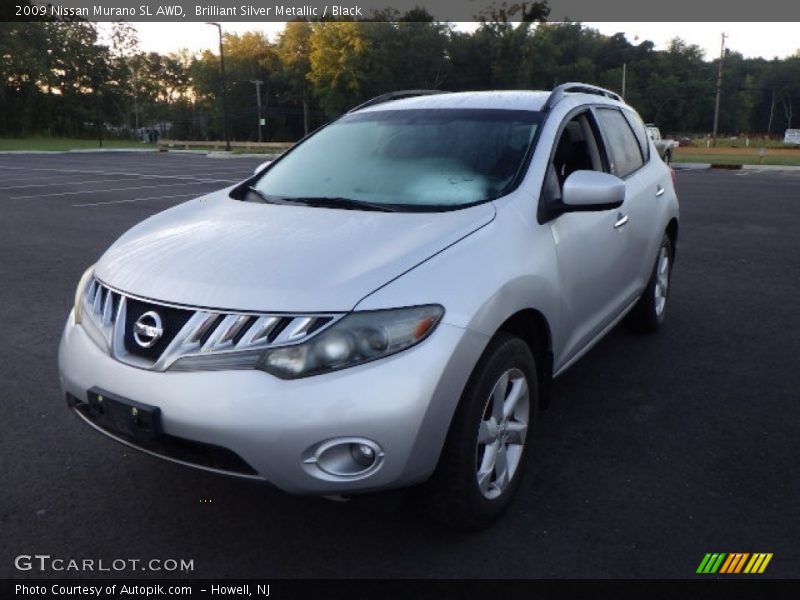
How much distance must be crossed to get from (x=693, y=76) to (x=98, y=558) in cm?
9313

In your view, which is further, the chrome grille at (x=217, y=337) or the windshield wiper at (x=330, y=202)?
the windshield wiper at (x=330, y=202)

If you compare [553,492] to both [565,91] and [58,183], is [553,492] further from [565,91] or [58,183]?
[58,183]

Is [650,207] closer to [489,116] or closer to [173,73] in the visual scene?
[489,116]

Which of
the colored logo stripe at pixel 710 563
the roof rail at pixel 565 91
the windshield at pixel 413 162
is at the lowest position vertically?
the colored logo stripe at pixel 710 563

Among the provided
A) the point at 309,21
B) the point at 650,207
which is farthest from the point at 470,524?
the point at 309,21

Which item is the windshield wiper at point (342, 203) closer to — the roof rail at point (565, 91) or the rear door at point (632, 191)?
the roof rail at point (565, 91)

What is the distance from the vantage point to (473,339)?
95.0 inches

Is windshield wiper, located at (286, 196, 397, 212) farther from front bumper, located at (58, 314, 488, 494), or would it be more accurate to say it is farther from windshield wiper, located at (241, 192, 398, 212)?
front bumper, located at (58, 314, 488, 494)

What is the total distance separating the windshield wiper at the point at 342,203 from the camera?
3.10 m

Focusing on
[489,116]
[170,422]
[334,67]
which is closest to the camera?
[170,422]

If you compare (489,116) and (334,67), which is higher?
(334,67)

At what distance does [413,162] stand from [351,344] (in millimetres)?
1453

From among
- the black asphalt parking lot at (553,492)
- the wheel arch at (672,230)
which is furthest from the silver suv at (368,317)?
the wheel arch at (672,230)

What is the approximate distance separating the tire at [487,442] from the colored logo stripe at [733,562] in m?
0.73
